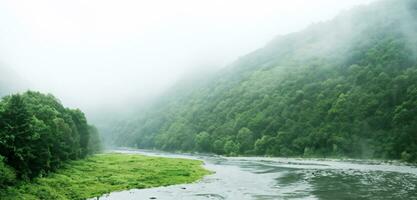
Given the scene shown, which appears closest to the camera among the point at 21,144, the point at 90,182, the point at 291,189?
the point at 21,144

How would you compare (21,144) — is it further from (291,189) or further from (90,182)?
(291,189)

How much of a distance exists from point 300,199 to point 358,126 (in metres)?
139

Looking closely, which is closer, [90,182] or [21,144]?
[21,144]

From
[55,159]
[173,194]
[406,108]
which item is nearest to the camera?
[173,194]

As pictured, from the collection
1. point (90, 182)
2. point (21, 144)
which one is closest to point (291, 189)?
point (90, 182)

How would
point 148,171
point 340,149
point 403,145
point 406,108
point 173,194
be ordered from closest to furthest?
point 173,194 → point 148,171 → point 403,145 → point 406,108 → point 340,149

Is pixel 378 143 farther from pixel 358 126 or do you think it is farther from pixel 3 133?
pixel 3 133

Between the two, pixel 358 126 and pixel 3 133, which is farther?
pixel 358 126

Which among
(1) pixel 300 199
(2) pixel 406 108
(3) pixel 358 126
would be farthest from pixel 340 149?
(1) pixel 300 199

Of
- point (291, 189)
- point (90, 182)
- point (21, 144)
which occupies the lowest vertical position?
point (291, 189)

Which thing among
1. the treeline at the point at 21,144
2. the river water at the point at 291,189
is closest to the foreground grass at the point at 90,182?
the treeline at the point at 21,144

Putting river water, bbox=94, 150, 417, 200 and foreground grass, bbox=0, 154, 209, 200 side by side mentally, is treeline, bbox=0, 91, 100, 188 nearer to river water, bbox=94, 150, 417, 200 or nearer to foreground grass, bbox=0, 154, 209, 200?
foreground grass, bbox=0, 154, 209, 200

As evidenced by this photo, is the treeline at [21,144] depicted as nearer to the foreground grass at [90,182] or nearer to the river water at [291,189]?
the foreground grass at [90,182]

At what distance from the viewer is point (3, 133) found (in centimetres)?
7381
